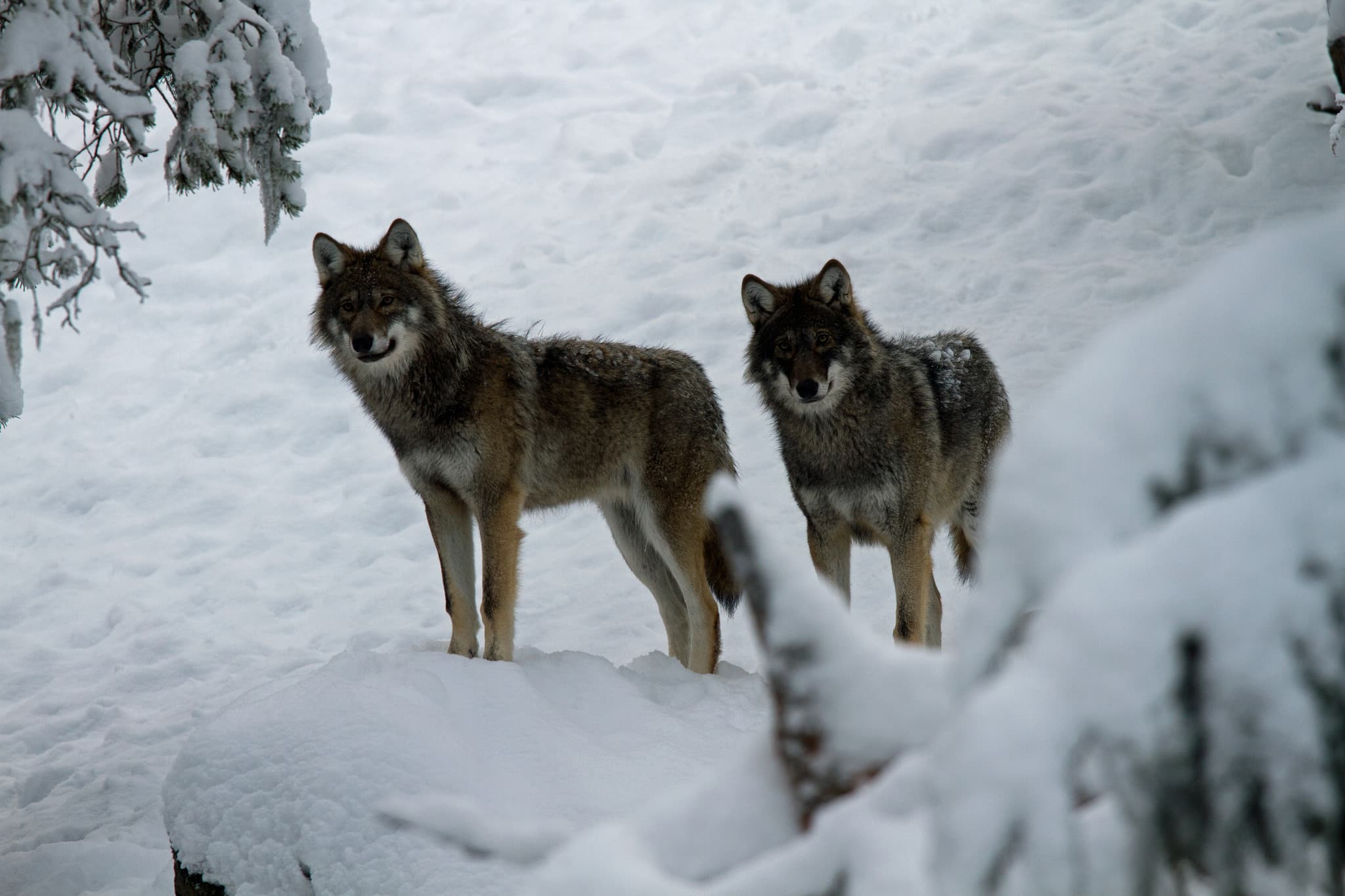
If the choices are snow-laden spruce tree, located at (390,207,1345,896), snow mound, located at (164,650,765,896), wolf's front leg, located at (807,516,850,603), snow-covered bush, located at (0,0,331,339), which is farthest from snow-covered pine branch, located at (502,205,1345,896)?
wolf's front leg, located at (807,516,850,603)

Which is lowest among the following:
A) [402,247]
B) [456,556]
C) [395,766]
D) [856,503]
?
[456,556]

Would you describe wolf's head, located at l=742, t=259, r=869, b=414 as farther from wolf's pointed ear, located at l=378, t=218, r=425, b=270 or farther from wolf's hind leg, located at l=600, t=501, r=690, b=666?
wolf's pointed ear, located at l=378, t=218, r=425, b=270

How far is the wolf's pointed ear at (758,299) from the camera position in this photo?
18.2ft

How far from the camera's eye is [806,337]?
5461 millimetres

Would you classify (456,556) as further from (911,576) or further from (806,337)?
(911,576)

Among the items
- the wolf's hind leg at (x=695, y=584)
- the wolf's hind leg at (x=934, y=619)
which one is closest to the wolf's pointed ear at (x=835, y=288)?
the wolf's hind leg at (x=695, y=584)

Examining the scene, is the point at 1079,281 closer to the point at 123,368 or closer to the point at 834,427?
the point at 834,427

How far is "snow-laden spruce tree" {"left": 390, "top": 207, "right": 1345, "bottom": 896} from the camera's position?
91 centimetres

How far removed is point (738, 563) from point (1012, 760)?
367 millimetres

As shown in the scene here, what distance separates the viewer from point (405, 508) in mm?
9188

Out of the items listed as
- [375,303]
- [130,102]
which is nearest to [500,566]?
[375,303]

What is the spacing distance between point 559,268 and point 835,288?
20.6 ft

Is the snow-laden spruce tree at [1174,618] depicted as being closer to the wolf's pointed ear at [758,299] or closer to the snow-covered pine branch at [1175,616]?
the snow-covered pine branch at [1175,616]

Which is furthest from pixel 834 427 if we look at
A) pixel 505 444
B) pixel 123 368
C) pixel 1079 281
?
pixel 123 368
